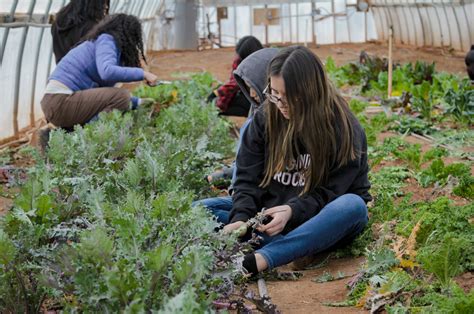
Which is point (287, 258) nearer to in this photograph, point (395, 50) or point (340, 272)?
point (340, 272)

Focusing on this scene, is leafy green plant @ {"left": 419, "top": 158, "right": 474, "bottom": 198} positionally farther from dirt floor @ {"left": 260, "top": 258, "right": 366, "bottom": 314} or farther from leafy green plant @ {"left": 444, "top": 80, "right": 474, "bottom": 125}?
leafy green plant @ {"left": 444, "top": 80, "right": 474, "bottom": 125}

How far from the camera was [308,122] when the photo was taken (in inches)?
155

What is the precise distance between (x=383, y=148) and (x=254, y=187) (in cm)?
299

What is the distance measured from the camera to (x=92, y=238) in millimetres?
2600

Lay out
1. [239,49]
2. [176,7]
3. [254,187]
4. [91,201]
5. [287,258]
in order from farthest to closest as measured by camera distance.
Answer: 1. [176,7]
2. [239,49]
3. [254,187]
4. [287,258]
5. [91,201]

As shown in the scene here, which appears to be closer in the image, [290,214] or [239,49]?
[290,214]

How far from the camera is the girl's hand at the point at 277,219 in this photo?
378 centimetres

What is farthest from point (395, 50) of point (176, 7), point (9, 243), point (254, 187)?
point (9, 243)

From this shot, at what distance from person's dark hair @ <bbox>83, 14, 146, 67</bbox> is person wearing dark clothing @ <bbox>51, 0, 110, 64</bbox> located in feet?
1.28

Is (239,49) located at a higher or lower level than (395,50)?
higher

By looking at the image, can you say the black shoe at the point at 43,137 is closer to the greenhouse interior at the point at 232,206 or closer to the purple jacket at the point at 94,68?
the greenhouse interior at the point at 232,206

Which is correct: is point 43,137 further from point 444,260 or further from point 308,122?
point 444,260

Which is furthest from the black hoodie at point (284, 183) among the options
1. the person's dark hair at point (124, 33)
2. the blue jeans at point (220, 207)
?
the person's dark hair at point (124, 33)

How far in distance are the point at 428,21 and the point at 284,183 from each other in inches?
800
